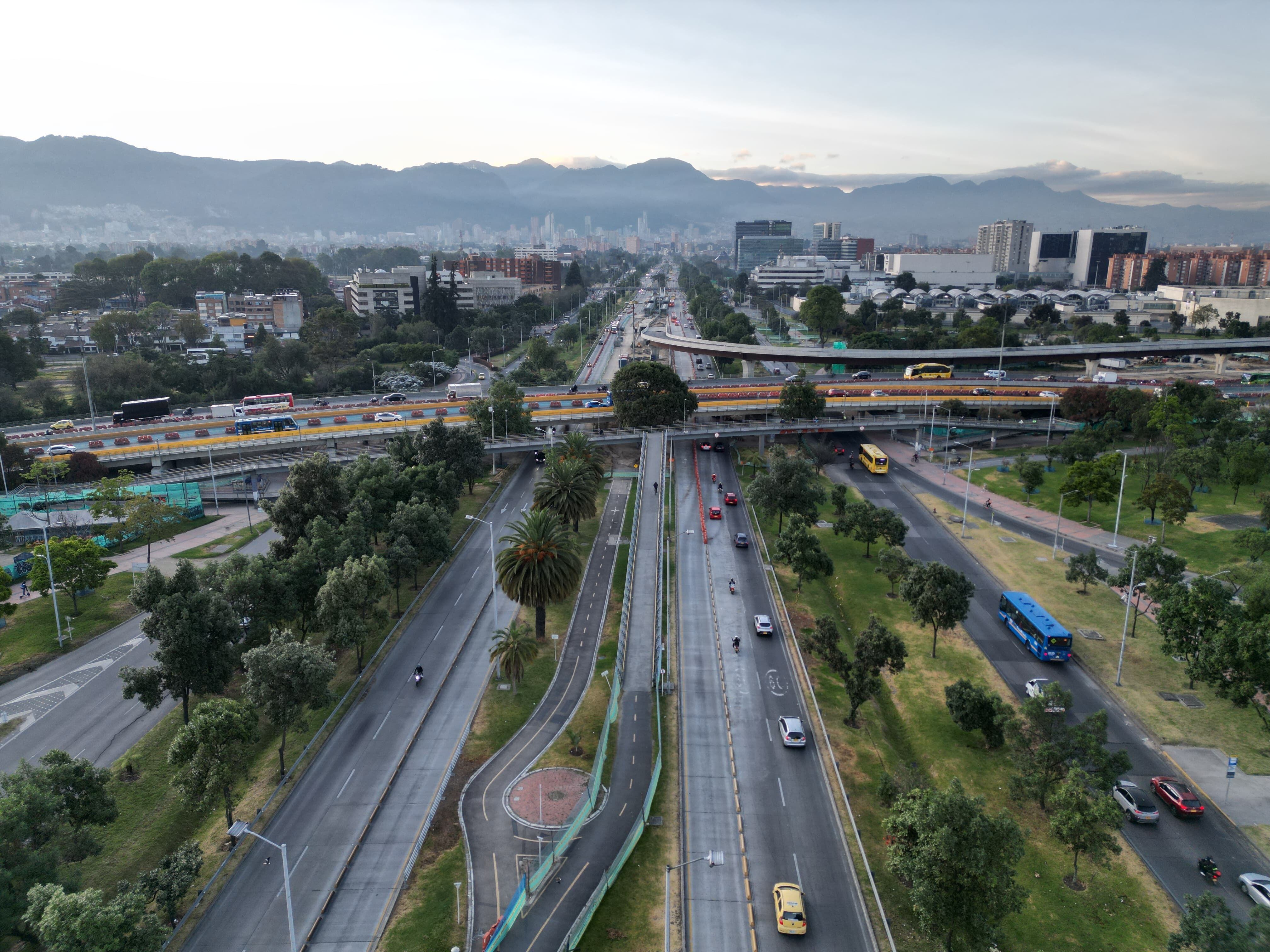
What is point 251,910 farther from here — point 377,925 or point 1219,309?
point 1219,309

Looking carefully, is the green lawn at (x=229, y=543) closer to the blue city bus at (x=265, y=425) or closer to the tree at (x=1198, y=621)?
the blue city bus at (x=265, y=425)

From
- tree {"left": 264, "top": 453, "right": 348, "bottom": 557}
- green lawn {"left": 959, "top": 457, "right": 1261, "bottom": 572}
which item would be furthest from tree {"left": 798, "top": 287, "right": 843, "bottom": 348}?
tree {"left": 264, "top": 453, "right": 348, "bottom": 557}

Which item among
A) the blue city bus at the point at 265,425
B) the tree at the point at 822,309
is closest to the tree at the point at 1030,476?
the blue city bus at the point at 265,425

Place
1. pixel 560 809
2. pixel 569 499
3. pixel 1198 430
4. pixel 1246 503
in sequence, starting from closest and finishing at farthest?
pixel 560 809 → pixel 569 499 → pixel 1246 503 → pixel 1198 430

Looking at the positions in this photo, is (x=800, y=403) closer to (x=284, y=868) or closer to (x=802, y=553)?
(x=802, y=553)

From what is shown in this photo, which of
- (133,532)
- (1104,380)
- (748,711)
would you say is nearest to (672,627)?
(748,711)

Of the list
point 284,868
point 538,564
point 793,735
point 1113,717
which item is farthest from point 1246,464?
point 284,868

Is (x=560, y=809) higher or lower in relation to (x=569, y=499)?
lower
